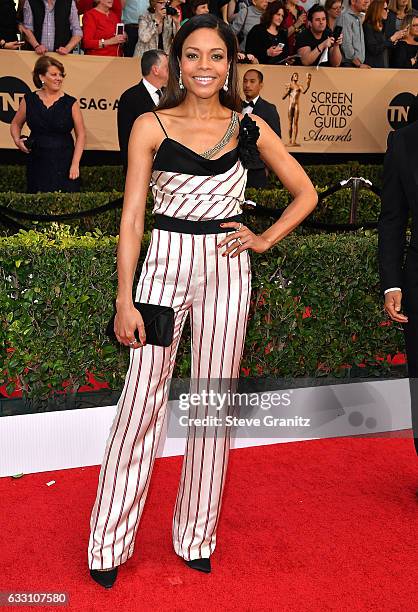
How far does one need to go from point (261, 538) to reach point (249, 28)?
29.2ft

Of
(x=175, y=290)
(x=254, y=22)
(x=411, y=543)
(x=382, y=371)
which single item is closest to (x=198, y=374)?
(x=175, y=290)

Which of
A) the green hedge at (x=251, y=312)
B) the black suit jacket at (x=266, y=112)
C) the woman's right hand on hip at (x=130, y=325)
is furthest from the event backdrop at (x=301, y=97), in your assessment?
the woman's right hand on hip at (x=130, y=325)

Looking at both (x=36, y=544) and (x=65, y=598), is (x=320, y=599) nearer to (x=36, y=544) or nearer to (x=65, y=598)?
(x=65, y=598)

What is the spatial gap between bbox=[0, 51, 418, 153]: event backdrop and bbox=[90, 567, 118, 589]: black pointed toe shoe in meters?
7.90

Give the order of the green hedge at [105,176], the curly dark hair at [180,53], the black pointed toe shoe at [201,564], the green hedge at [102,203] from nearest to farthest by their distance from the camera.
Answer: the curly dark hair at [180,53] < the black pointed toe shoe at [201,564] < the green hedge at [102,203] < the green hedge at [105,176]

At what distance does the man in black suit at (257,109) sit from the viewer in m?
8.59

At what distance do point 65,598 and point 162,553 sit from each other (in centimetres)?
54

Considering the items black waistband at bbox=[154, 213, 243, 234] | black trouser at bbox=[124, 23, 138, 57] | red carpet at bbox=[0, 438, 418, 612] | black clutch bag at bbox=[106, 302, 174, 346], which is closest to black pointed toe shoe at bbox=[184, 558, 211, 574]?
red carpet at bbox=[0, 438, 418, 612]

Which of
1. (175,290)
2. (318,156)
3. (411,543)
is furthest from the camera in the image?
(318,156)

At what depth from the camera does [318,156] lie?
12617mm

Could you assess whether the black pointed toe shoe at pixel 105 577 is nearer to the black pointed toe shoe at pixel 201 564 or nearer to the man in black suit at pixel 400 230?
the black pointed toe shoe at pixel 201 564

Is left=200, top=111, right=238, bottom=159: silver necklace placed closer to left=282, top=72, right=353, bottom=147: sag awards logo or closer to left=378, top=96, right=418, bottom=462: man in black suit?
left=378, top=96, right=418, bottom=462: man in black suit

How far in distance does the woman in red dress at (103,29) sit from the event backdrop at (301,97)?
21cm

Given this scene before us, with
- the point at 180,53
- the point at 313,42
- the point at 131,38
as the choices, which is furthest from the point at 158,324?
the point at 313,42
